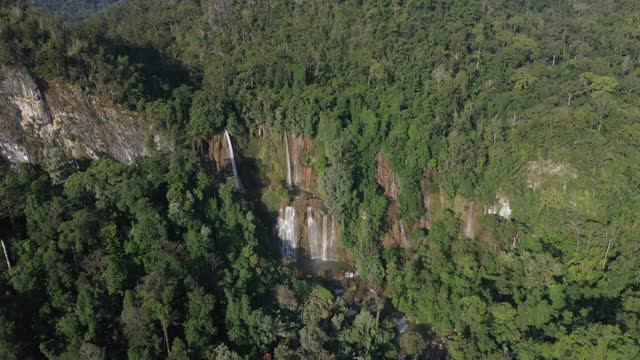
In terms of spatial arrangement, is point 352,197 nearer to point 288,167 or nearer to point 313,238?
point 313,238

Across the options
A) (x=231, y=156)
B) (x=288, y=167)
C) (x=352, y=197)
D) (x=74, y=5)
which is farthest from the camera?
(x=74, y=5)

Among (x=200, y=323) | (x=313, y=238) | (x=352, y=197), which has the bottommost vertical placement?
(x=200, y=323)

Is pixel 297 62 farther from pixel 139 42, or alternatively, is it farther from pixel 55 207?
pixel 55 207

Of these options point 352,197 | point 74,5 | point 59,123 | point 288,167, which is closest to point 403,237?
point 352,197

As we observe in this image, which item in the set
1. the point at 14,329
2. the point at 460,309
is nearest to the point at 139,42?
the point at 14,329

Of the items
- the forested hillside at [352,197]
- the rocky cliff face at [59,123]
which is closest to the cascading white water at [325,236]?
the forested hillside at [352,197]

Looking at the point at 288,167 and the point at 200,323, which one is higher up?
the point at 288,167

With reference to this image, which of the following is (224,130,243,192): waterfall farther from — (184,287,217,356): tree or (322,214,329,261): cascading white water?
(184,287,217,356): tree

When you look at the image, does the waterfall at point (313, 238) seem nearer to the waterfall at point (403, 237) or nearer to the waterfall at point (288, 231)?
the waterfall at point (288, 231)
